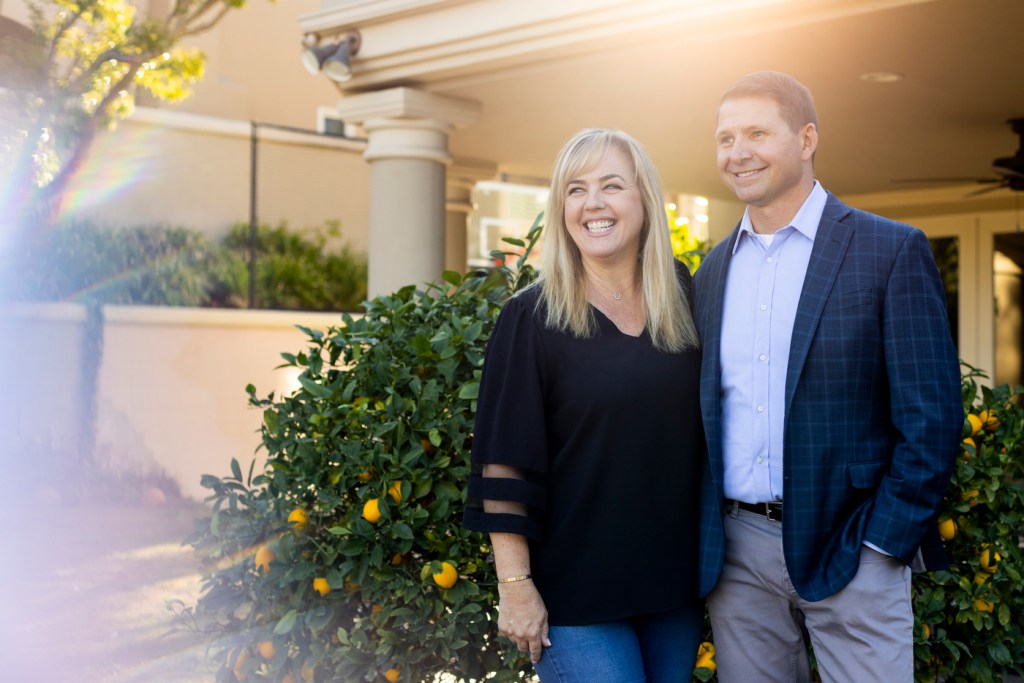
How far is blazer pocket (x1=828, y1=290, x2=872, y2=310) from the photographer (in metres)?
2.22

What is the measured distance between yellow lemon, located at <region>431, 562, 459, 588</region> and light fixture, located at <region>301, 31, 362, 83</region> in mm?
4880

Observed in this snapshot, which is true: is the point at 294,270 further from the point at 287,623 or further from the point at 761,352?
the point at 761,352

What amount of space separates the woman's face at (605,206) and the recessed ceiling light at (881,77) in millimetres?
4867

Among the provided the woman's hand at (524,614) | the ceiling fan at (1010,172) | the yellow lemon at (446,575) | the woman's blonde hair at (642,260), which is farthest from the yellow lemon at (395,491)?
the ceiling fan at (1010,172)

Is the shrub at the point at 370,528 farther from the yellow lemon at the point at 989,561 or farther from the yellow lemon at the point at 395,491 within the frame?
the yellow lemon at the point at 989,561

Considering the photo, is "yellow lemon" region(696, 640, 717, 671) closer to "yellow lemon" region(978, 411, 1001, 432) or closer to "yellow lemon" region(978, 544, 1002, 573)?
→ "yellow lemon" region(978, 544, 1002, 573)

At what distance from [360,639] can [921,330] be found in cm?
170

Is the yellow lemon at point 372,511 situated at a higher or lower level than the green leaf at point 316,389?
lower

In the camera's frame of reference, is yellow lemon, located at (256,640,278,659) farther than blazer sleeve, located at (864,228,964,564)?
Yes

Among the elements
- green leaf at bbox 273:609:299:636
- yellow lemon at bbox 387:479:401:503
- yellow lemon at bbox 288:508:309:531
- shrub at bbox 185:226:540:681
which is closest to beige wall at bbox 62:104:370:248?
shrub at bbox 185:226:540:681

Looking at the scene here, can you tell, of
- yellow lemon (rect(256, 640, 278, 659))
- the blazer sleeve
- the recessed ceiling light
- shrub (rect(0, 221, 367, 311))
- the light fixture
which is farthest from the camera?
shrub (rect(0, 221, 367, 311))

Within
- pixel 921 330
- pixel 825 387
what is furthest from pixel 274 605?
pixel 921 330

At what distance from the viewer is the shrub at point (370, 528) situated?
2.90m

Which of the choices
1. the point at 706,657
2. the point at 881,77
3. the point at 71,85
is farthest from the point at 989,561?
the point at 71,85
